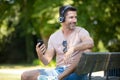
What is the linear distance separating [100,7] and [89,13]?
1.19 m

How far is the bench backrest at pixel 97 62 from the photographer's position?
516 centimetres

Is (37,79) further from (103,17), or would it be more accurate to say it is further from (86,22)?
(103,17)

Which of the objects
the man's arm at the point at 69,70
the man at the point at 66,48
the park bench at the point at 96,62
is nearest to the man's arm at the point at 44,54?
the man at the point at 66,48

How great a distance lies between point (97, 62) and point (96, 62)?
3cm

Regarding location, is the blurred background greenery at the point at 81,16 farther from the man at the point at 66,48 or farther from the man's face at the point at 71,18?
the man's face at the point at 71,18

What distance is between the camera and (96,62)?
17.7 ft

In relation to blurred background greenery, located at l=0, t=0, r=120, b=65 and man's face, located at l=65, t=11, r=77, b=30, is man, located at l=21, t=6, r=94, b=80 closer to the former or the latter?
man's face, located at l=65, t=11, r=77, b=30

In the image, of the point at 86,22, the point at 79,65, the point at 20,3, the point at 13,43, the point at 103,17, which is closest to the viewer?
the point at 79,65

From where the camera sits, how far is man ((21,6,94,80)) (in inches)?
213

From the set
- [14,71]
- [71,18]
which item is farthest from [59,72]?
[14,71]

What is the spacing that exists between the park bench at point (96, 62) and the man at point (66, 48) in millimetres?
118

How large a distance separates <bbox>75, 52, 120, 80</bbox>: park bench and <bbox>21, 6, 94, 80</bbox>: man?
12 cm

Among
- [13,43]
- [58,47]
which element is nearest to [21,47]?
[13,43]

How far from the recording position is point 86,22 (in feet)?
67.9
